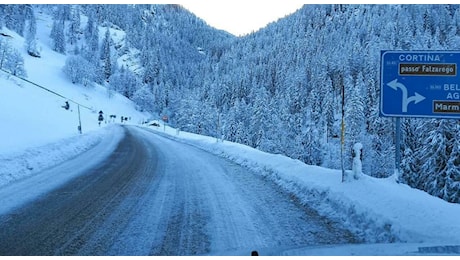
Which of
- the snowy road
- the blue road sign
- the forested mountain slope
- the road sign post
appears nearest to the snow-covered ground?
the snowy road

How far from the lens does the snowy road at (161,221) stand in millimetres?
4508

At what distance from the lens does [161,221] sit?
5641 millimetres

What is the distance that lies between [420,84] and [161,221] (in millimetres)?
5877

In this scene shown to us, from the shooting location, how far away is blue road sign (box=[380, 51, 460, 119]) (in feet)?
21.9

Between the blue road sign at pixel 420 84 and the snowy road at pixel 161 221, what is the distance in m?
3.15

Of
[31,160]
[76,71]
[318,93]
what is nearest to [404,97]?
[31,160]

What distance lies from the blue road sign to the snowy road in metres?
3.15

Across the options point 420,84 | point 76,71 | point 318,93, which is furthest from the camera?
point 76,71

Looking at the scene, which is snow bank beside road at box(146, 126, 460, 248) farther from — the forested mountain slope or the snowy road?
the forested mountain slope

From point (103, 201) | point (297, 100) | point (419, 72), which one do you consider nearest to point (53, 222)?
point (103, 201)

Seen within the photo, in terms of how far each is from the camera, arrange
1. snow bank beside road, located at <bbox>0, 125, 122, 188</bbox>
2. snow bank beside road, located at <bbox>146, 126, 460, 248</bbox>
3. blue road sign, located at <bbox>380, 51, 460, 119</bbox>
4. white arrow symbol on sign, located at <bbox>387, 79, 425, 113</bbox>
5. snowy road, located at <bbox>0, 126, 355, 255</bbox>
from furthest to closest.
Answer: snow bank beside road, located at <bbox>0, 125, 122, 188</bbox>, white arrow symbol on sign, located at <bbox>387, 79, 425, 113</bbox>, blue road sign, located at <bbox>380, 51, 460, 119</bbox>, snow bank beside road, located at <bbox>146, 126, 460, 248</bbox>, snowy road, located at <bbox>0, 126, 355, 255</bbox>

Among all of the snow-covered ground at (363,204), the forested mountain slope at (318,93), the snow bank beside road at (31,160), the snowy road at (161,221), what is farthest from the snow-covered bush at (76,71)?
the snowy road at (161,221)

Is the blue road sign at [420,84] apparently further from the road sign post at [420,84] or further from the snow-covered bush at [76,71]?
the snow-covered bush at [76,71]

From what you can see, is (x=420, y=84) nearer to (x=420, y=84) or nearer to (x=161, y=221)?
(x=420, y=84)
